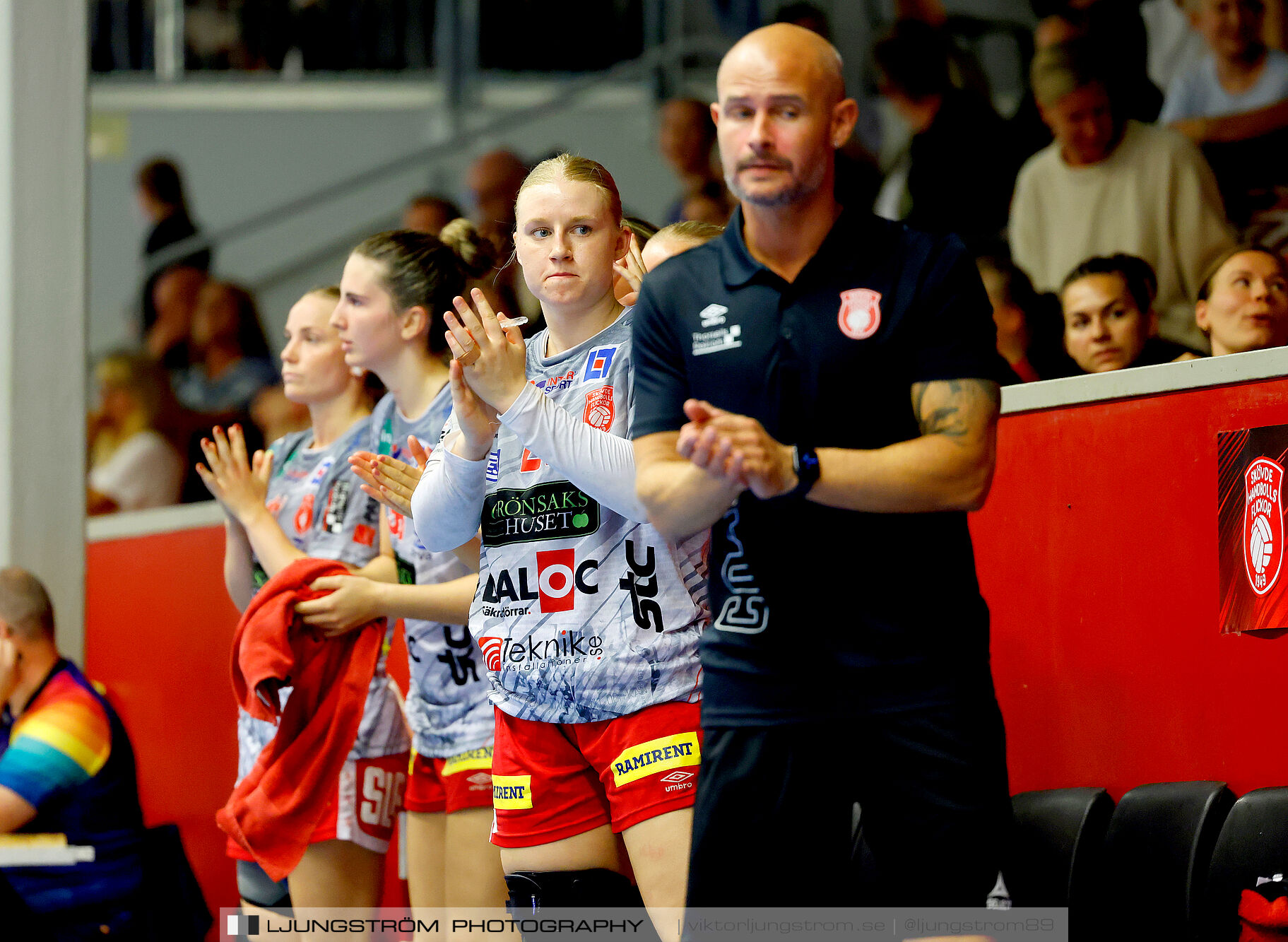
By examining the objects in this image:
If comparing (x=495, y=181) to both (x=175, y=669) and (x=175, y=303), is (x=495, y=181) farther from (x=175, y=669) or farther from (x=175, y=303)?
(x=175, y=303)

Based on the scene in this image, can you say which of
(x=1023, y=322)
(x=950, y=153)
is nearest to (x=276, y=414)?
(x=950, y=153)

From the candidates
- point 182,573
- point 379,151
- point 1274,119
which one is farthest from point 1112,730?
point 379,151

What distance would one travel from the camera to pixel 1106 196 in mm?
5020

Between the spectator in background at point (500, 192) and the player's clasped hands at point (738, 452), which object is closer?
the player's clasped hands at point (738, 452)

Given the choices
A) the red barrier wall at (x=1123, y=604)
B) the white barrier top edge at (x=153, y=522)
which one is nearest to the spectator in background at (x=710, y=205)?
the white barrier top edge at (x=153, y=522)

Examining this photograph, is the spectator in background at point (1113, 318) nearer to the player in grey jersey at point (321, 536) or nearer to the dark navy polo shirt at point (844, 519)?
the player in grey jersey at point (321, 536)

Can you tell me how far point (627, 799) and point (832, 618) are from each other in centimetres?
59

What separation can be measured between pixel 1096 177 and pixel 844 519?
3397 mm

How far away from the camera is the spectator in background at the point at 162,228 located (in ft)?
28.6

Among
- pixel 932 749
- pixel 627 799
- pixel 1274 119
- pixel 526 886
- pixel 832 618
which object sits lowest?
pixel 526 886

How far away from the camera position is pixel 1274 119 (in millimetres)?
4883

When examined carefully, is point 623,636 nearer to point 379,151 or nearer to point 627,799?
point 627,799

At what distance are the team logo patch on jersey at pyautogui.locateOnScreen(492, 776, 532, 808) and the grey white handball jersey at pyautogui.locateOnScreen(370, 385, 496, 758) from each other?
643mm

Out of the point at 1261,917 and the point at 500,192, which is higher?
the point at 500,192
